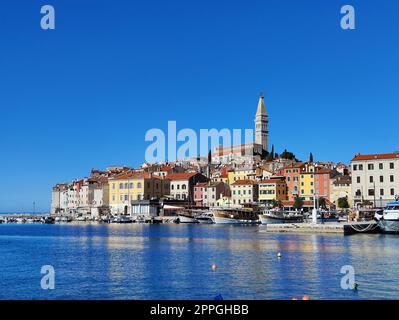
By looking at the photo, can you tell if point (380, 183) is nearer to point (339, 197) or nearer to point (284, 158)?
point (339, 197)

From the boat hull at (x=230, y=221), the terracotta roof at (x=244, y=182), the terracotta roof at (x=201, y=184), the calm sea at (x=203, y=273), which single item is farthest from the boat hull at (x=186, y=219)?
the calm sea at (x=203, y=273)

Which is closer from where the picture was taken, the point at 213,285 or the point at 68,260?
the point at 213,285

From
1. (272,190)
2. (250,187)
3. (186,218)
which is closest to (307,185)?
(272,190)

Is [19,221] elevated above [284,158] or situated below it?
below

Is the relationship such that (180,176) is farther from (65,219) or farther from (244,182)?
(65,219)

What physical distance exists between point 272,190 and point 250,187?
4979mm

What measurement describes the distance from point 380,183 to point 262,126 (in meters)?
83.1

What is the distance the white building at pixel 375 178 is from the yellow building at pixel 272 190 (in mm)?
17307

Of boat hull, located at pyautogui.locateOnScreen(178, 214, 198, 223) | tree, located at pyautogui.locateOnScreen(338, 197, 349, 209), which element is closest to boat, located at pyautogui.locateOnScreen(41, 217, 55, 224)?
boat hull, located at pyautogui.locateOnScreen(178, 214, 198, 223)

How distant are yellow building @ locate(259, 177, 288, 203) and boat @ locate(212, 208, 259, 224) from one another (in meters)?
6.29

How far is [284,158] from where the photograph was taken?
109m

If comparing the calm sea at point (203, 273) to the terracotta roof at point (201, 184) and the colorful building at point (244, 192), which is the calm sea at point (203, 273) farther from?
the terracotta roof at point (201, 184)

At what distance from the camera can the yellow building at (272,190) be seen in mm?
87312
